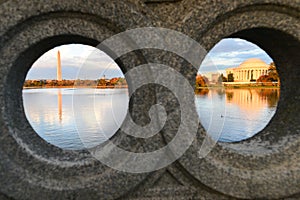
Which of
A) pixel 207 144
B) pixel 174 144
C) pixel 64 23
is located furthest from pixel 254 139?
pixel 64 23

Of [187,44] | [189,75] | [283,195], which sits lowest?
[283,195]

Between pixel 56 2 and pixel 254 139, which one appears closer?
pixel 56 2

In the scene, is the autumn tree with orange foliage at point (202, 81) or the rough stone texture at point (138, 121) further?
the autumn tree with orange foliage at point (202, 81)

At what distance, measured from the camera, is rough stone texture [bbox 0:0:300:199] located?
2.45m

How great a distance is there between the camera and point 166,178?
2707mm

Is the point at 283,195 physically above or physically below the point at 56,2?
below

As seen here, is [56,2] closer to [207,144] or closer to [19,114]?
[19,114]

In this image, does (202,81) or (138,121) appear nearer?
(138,121)

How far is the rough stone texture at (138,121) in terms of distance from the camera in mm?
2445

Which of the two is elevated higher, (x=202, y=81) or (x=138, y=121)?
(x=202, y=81)

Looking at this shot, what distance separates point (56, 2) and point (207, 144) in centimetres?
210

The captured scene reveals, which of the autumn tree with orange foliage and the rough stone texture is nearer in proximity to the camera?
the rough stone texture

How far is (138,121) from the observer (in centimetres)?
258

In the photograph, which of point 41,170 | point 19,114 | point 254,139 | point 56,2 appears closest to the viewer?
point 56,2
